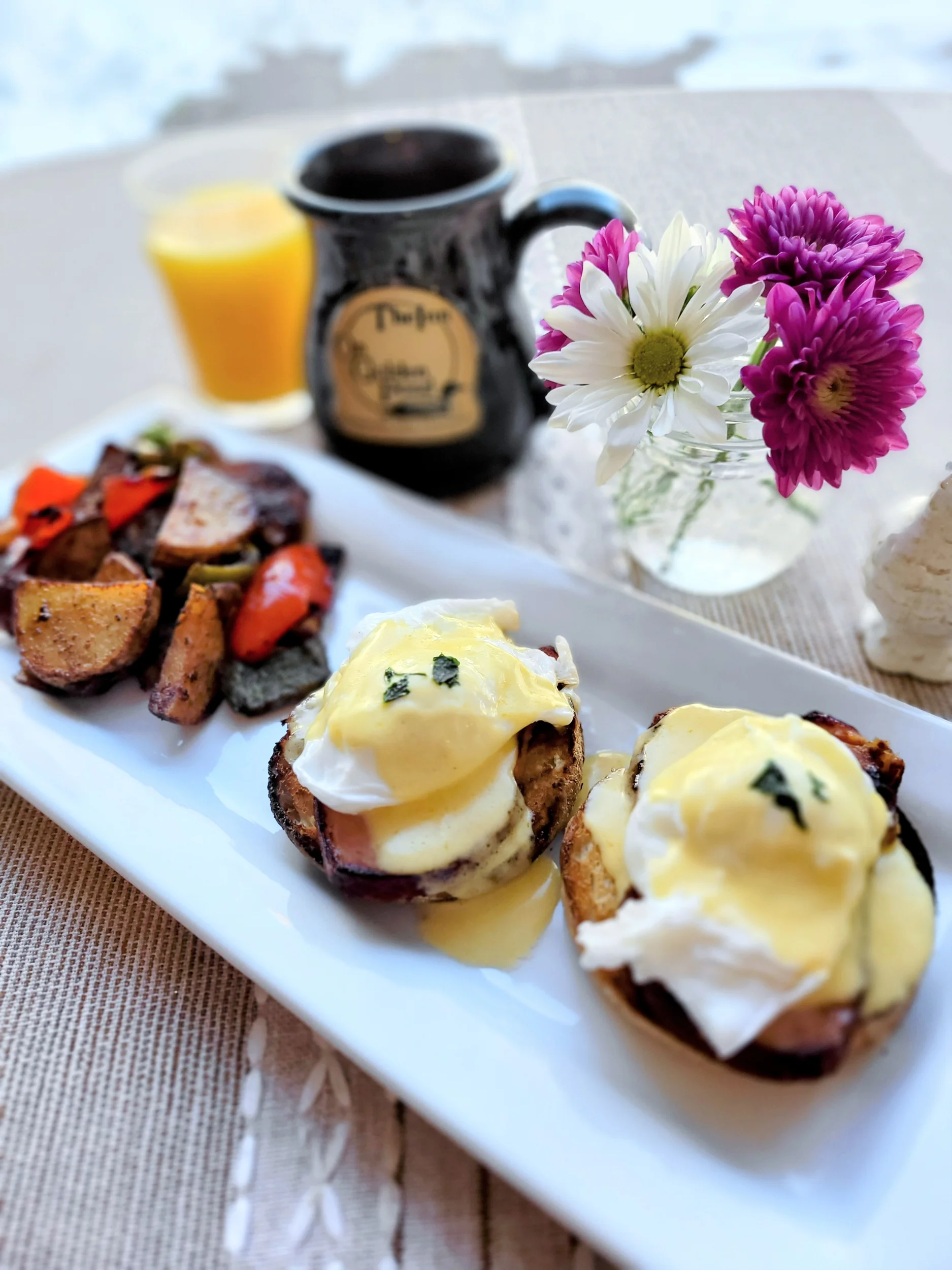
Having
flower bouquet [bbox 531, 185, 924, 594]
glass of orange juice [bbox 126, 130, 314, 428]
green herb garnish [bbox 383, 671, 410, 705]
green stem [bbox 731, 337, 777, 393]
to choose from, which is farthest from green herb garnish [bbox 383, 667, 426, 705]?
glass of orange juice [bbox 126, 130, 314, 428]

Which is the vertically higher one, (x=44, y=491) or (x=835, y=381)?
(x=835, y=381)

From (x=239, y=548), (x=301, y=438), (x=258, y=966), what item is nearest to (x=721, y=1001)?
(x=258, y=966)

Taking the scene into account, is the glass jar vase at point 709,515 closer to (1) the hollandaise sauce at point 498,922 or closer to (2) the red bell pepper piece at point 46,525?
(1) the hollandaise sauce at point 498,922

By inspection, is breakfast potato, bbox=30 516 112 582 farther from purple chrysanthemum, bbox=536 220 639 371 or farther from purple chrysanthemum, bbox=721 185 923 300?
purple chrysanthemum, bbox=721 185 923 300

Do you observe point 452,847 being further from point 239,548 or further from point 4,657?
point 4,657

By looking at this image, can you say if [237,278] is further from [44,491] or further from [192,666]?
[192,666]

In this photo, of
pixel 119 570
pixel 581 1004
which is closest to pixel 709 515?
pixel 581 1004
